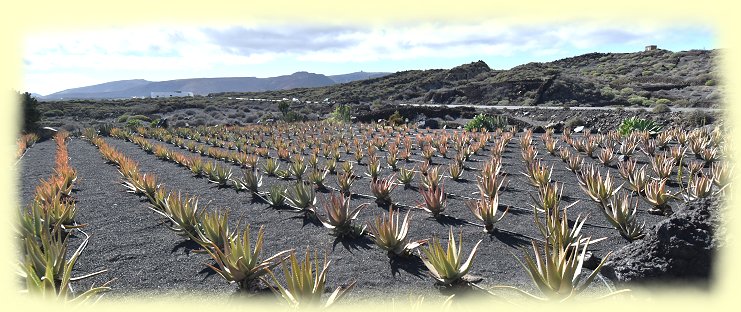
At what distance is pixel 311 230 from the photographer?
5.67 metres

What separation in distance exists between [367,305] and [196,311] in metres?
1.35

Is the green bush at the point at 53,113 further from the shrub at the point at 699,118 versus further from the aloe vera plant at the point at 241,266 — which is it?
the shrub at the point at 699,118


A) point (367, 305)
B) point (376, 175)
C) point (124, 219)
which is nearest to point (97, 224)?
point (124, 219)

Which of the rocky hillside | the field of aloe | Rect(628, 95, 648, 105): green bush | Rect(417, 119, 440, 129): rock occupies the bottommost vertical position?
Rect(417, 119, 440, 129): rock

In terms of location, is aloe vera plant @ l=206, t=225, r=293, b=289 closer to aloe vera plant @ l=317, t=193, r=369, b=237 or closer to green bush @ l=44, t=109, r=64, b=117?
aloe vera plant @ l=317, t=193, r=369, b=237

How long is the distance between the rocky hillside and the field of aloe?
2540 centimetres

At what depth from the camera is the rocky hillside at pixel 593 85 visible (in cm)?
3459

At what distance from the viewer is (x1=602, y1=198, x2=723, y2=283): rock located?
3.49 m

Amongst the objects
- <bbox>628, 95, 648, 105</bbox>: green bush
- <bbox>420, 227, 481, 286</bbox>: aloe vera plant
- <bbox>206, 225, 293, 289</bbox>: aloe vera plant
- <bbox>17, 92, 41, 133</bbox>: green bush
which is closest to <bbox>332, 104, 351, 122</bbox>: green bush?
<bbox>17, 92, 41, 133</bbox>: green bush

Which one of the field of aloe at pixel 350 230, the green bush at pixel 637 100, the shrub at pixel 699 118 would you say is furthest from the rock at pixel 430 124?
the green bush at pixel 637 100

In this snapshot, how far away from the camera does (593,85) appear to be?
1567 inches

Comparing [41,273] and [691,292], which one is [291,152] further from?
[691,292]

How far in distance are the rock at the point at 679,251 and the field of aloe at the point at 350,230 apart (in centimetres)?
26

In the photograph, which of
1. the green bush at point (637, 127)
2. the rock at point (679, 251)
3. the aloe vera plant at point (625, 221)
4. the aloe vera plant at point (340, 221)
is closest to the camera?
the rock at point (679, 251)
